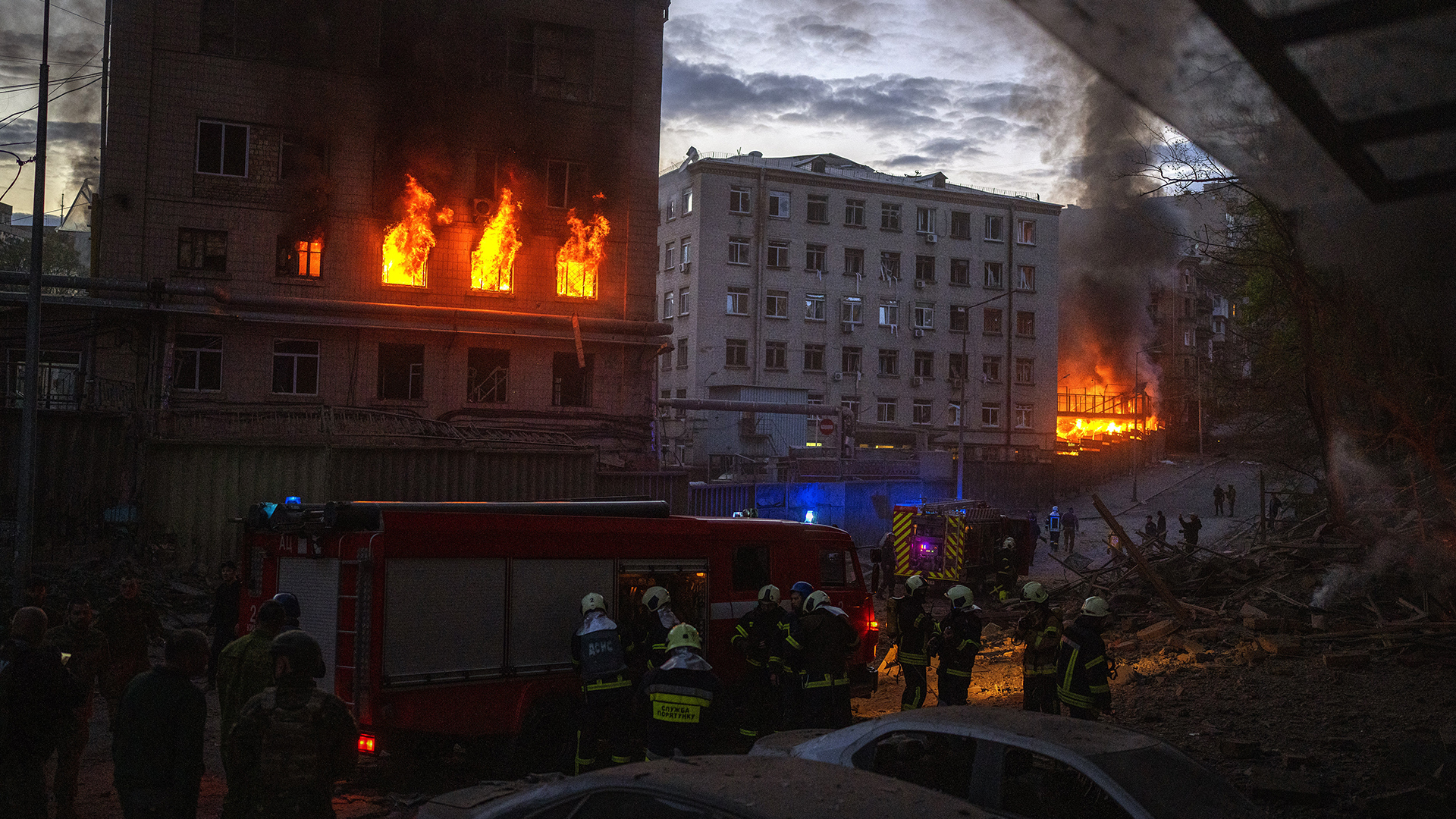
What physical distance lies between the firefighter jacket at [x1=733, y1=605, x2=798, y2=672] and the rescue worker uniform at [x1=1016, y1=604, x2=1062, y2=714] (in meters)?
2.49

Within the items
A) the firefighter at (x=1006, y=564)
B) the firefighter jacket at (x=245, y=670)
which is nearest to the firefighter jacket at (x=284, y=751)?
the firefighter jacket at (x=245, y=670)

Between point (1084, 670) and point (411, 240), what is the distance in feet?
77.8

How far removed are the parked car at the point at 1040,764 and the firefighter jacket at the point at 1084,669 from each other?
346 cm

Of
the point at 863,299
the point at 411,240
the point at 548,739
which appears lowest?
the point at 548,739

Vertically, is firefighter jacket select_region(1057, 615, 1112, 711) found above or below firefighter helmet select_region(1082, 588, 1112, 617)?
below

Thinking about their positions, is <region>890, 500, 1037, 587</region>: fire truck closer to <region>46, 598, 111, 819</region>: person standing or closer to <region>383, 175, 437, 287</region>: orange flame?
<region>383, 175, 437, 287</region>: orange flame

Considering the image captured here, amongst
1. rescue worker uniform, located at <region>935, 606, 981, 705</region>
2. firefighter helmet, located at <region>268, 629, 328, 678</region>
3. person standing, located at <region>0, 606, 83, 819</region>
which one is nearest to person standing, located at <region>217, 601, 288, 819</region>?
person standing, located at <region>0, 606, 83, 819</region>

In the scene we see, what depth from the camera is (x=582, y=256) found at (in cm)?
3014

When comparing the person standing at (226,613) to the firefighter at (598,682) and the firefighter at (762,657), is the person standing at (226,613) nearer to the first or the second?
the firefighter at (598,682)

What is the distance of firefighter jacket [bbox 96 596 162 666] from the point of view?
9242mm

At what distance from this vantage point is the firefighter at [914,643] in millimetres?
10422

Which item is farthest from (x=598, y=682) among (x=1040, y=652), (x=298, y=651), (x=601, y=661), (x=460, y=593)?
(x=1040, y=652)

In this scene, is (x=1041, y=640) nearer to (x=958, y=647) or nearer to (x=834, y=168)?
(x=958, y=647)

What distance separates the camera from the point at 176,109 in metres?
26.3
